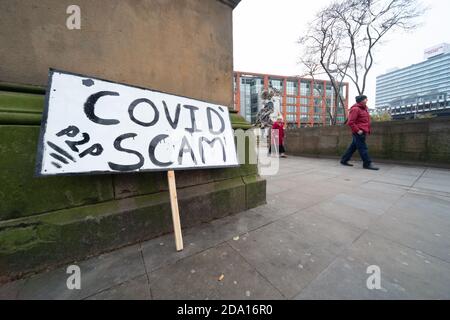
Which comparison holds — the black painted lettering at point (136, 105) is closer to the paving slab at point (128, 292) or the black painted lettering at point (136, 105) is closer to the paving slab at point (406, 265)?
the paving slab at point (128, 292)

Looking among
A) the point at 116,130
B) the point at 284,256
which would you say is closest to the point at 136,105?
the point at 116,130

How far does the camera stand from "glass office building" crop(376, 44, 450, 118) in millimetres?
31469

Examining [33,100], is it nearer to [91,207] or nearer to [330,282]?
[91,207]

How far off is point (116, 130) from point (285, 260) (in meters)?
1.97

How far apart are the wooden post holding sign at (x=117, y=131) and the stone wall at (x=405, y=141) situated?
7.28 meters

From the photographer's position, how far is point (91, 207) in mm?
1770

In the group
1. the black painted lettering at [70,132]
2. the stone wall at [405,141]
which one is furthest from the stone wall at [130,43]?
the stone wall at [405,141]

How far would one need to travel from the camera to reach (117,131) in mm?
1671

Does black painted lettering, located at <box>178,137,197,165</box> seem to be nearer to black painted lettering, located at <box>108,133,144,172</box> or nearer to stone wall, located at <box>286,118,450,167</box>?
black painted lettering, located at <box>108,133,144,172</box>

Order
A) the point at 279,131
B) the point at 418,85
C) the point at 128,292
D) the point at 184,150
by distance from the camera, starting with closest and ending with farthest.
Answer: the point at 128,292 → the point at 184,150 → the point at 279,131 → the point at 418,85

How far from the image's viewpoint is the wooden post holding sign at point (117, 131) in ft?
4.74

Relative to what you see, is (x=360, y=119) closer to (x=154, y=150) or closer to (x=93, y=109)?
(x=154, y=150)

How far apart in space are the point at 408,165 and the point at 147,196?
8097 millimetres
